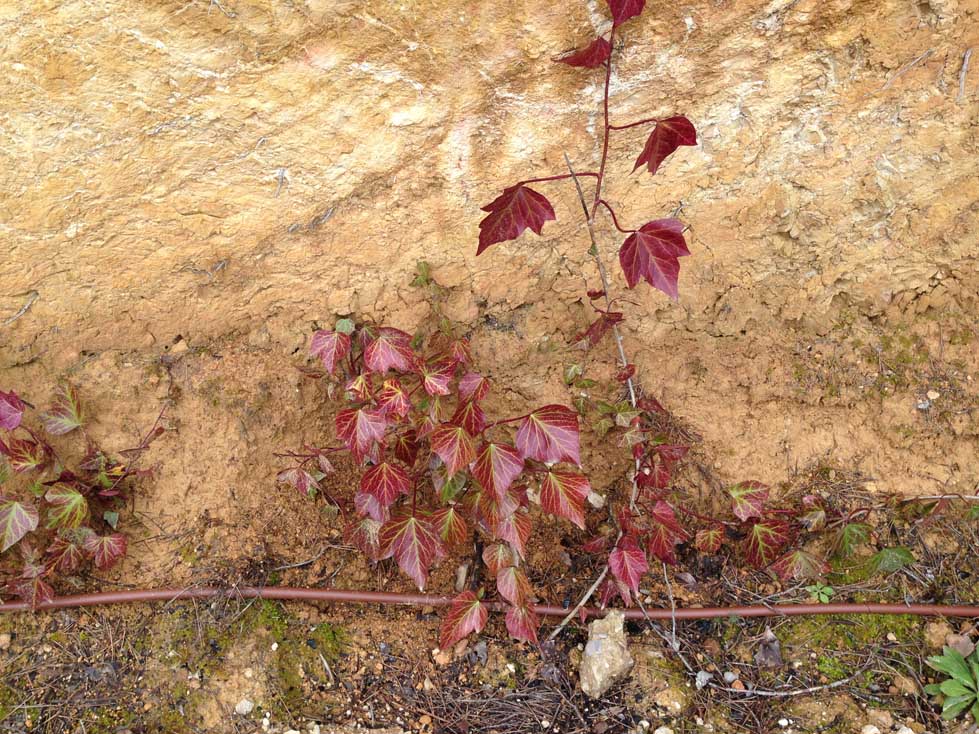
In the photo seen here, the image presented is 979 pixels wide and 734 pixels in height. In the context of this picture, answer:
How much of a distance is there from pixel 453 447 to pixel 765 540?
42.2 inches

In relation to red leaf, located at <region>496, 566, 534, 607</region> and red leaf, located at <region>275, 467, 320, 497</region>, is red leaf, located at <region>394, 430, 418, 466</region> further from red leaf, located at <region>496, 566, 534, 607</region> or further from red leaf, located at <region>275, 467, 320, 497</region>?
red leaf, located at <region>496, 566, 534, 607</region>

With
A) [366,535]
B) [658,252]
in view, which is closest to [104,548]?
[366,535]

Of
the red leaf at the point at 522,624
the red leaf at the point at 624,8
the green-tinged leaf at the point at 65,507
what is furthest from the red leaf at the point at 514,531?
the red leaf at the point at 624,8

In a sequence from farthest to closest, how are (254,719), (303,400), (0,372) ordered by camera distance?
1. (303,400)
2. (0,372)
3. (254,719)

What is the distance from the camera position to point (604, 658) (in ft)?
7.18

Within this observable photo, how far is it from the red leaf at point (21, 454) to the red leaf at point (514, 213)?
56.0 inches

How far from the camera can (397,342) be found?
2236 millimetres

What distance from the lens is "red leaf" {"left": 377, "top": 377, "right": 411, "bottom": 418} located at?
85.5 inches

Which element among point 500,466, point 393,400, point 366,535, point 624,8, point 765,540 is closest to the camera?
point 624,8

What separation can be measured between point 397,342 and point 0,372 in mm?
1203

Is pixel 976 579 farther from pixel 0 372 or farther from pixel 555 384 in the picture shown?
pixel 0 372

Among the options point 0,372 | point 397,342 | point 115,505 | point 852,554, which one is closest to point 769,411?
point 852,554

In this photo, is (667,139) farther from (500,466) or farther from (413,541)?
(413,541)

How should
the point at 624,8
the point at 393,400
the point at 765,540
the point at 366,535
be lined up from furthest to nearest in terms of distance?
the point at 765,540 → the point at 366,535 → the point at 393,400 → the point at 624,8
